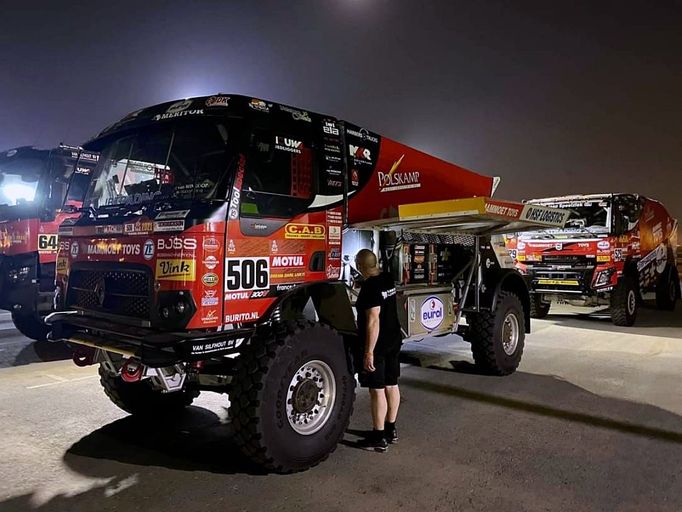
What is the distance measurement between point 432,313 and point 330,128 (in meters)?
2.61

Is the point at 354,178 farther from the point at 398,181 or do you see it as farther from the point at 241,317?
the point at 241,317

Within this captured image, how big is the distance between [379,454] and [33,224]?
6741 millimetres

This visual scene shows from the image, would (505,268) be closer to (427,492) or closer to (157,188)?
(427,492)

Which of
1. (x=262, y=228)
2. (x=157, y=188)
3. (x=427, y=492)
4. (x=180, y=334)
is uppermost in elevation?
(x=157, y=188)

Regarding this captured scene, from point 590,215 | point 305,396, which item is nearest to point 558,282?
point 590,215

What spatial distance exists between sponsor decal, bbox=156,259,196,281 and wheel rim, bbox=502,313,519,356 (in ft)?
16.2

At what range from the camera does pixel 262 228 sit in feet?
14.1

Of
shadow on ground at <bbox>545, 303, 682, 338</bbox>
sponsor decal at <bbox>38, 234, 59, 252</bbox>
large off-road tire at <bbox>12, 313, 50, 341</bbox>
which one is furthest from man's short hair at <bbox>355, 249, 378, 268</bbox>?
shadow on ground at <bbox>545, 303, 682, 338</bbox>

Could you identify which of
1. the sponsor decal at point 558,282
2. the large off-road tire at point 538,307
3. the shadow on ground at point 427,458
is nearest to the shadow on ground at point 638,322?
the large off-road tire at point 538,307

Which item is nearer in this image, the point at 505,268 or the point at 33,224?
the point at 505,268

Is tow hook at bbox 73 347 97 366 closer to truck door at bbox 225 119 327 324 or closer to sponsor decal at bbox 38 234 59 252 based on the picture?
truck door at bbox 225 119 327 324

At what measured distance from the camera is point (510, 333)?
757cm

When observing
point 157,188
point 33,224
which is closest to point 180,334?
point 157,188

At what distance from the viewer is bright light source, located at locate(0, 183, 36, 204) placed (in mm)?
8906
